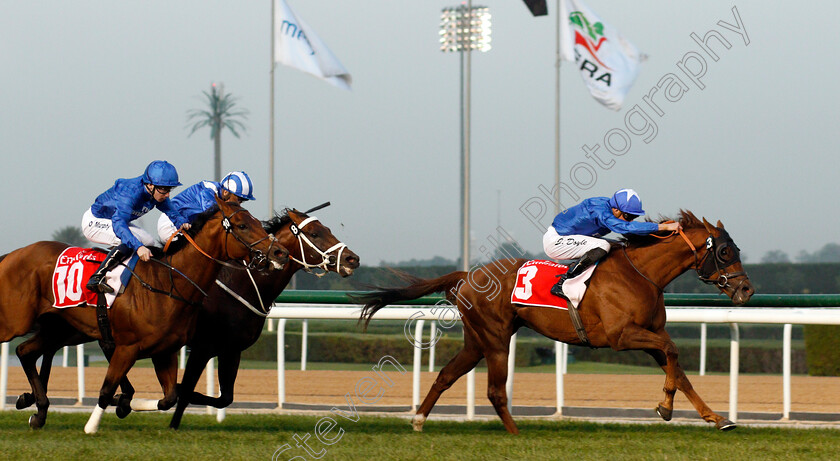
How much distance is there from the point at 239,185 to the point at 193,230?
0.53 m

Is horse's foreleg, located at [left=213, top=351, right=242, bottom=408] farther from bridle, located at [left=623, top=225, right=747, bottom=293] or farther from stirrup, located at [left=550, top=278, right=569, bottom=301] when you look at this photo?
bridle, located at [left=623, top=225, right=747, bottom=293]

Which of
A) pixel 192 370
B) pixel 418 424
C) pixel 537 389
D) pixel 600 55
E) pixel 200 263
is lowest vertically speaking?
pixel 537 389

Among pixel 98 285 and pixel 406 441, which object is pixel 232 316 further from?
pixel 406 441

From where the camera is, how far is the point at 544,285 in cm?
532

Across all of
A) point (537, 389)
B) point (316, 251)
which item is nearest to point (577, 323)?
point (316, 251)

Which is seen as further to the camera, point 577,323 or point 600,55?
point 600,55

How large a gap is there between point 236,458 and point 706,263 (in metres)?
2.68

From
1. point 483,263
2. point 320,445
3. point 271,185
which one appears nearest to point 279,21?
point 271,185

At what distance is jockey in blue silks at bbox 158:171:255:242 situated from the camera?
530 centimetres

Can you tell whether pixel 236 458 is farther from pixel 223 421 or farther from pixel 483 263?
pixel 483 263

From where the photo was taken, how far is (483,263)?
5703mm

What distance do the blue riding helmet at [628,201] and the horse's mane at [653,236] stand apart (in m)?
0.13

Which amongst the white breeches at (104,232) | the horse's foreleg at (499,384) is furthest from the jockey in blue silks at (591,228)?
the white breeches at (104,232)

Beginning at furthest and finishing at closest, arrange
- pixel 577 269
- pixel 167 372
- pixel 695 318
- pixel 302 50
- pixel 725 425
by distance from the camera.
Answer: pixel 302 50
pixel 695 318
pixel 577 269
pixel 167 372
pixel 725 425
